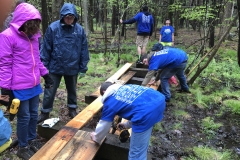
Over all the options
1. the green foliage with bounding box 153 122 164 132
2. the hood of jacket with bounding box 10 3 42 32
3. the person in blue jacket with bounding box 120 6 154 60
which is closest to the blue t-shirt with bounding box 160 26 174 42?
the person in blue jacket with bounding box 120 6 154 60

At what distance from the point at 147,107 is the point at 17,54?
1.74 meters

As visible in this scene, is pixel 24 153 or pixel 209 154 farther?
pixel 209 154

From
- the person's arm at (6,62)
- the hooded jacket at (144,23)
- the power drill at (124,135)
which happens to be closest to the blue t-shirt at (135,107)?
the power drill at (124,135)

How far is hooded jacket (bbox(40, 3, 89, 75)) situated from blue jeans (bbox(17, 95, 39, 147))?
3.11ft

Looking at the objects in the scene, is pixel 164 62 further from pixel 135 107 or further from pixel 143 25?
pixel 143 25

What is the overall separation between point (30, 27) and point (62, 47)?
46.5 inches

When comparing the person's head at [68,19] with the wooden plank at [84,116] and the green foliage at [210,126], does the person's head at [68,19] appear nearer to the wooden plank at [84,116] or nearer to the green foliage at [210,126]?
the wooden plank at [84,116]

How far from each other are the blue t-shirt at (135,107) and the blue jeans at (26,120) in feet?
3.73

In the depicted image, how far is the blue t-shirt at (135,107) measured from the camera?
2631 millimetres

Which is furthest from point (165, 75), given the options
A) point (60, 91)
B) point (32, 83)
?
point (32, 83)

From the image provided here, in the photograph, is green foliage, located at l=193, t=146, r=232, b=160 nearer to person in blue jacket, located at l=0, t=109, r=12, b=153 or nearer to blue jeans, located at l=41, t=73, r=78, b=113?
blue jeans, located at l=41, t=73, r=78, b=113

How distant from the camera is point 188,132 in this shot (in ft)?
15.2

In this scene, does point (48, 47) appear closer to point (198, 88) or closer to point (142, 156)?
point (142, 156)

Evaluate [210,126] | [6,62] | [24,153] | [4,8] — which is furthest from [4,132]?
[210,126]
